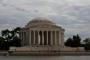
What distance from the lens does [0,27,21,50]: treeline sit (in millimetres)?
139375

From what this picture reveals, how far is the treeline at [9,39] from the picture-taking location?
13938 cm

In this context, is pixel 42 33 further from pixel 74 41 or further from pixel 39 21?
pixel 74 41

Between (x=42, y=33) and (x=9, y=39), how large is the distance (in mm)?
15853

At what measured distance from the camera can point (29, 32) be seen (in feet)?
461

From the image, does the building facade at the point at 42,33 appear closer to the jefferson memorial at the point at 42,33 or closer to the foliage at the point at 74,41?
the jefferson memorial at the point at 42,33

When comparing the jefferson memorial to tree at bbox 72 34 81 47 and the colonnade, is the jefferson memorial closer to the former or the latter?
the colonnade

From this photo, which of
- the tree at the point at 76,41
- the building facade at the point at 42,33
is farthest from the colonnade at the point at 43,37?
the tree at the point at 76,41

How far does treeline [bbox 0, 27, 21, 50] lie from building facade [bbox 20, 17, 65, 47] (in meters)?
4.25

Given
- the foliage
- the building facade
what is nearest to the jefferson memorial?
the building facade

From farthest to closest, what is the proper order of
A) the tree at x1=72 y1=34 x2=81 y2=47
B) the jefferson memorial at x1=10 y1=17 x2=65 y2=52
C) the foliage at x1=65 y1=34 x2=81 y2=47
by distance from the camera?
the foliage at x1=65 y1=34 x2=81 y2=47 → the tree at x1=72 y1=34 x2=81 y2=47 → the jefferson memorial at x1=10 y1=17 x2=65 y2=52

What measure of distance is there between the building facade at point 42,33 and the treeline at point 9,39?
425cm

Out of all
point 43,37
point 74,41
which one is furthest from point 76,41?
point 43,37

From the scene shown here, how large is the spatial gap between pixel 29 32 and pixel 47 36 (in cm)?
740

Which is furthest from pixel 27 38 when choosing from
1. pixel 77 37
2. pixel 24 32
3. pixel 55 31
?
pixel 77 37
